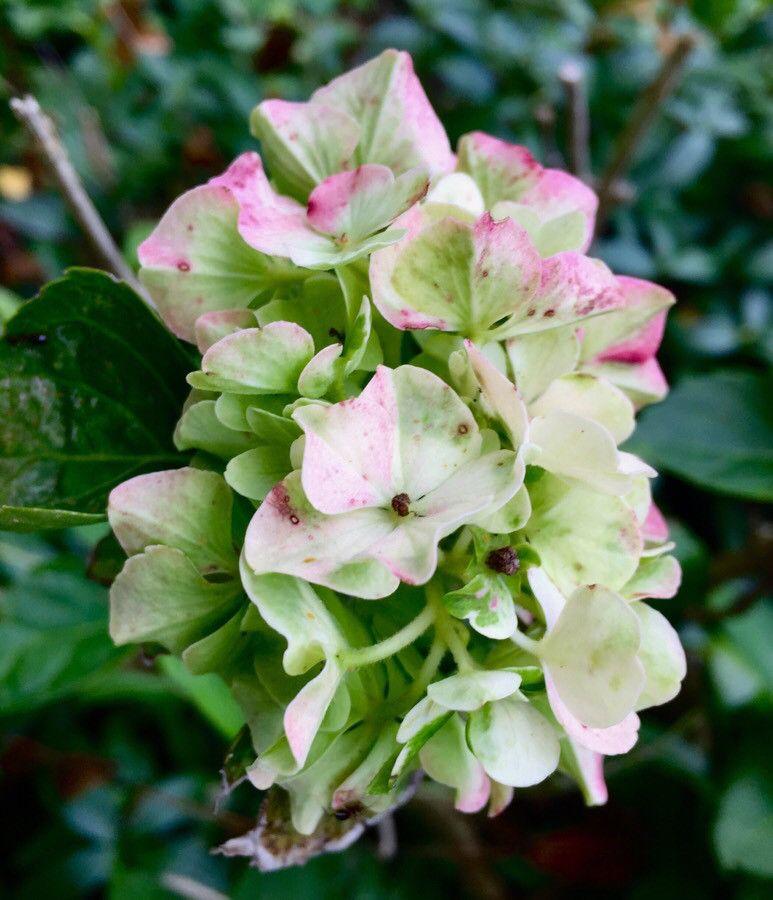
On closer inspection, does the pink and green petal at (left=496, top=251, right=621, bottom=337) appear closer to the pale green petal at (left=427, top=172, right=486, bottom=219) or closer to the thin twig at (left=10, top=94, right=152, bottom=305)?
the pale green petal at (left=427, top=172, right=486, bottom=219)

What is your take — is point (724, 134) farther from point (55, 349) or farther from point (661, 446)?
point (55, 349)

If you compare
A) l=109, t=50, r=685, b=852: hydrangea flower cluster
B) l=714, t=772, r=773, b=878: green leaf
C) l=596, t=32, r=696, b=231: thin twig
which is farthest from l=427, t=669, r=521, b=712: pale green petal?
l=596, t=32, r=696, b=231: thin twig

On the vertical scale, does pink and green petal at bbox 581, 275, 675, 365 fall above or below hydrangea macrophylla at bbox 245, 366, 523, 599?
below

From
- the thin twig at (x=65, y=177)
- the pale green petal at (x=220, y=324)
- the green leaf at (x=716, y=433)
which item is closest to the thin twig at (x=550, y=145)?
the green leaf at (x=716, y=433)

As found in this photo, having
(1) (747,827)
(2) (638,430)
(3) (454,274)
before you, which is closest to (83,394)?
(3) (454,274)

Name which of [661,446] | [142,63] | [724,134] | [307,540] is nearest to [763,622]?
[661,446]

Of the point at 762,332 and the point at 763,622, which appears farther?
the point at 762,332
